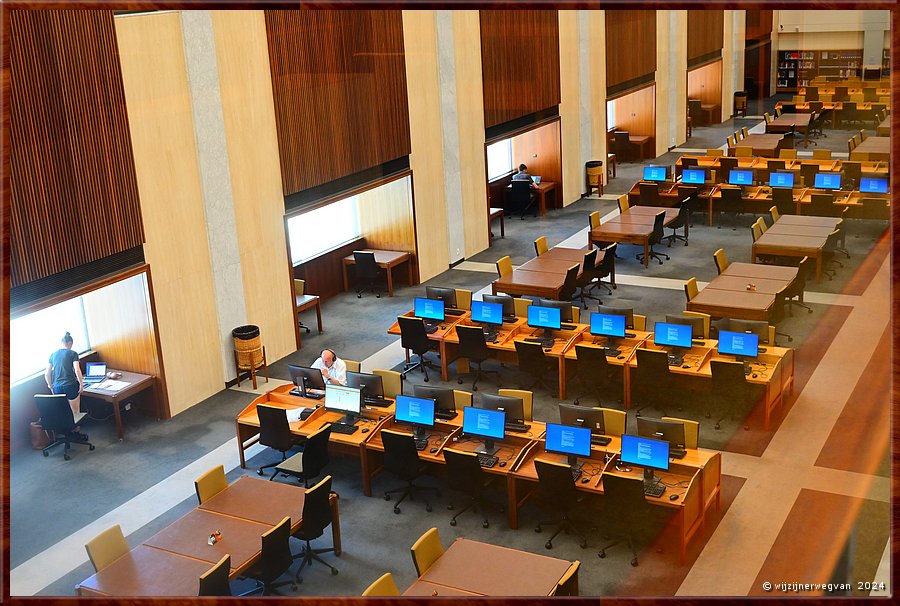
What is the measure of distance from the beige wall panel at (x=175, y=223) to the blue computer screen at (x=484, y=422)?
9.77ft

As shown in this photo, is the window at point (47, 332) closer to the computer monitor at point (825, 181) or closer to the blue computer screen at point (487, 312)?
the blue computer screen at point (487, 312)

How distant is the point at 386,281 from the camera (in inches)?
400

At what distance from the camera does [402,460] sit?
25.0 feet

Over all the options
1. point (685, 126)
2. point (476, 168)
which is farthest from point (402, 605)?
point (685, 126)

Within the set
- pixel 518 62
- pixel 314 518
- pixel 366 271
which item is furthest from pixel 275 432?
pixel 518 62

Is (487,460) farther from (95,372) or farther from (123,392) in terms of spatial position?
(95,372)

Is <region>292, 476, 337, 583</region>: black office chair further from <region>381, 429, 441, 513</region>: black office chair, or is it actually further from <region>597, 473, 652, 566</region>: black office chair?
<region>597, 473, 652, 566</region>: black office chair

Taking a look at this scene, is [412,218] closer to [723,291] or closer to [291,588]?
[723,291]

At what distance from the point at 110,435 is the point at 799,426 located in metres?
5.80

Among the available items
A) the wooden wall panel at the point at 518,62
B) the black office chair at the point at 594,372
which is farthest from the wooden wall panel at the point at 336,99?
the black office chair at the point at 594,372

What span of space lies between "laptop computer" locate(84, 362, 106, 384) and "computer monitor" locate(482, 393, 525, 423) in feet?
11.2

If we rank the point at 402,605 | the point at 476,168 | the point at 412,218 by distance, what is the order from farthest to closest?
the point at 476,168
the point at 412,218
the point at 402,605

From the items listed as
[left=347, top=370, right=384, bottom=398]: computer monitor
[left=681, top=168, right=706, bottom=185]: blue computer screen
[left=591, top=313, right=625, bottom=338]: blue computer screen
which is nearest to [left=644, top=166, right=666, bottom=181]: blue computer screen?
[left=681, top=168, right=706, bottom=185]: blue computer screen

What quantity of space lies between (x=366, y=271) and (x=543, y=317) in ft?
6.46
